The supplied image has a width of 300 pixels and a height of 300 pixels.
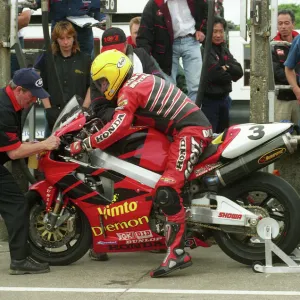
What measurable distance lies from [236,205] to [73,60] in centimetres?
279

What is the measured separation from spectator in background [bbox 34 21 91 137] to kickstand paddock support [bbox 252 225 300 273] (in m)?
2.67

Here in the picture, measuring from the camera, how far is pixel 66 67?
9633 millimetres

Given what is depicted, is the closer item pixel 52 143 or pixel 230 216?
pixel 230 216

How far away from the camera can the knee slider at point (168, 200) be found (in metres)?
7.54

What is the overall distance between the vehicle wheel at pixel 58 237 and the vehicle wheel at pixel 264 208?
1.15 meters

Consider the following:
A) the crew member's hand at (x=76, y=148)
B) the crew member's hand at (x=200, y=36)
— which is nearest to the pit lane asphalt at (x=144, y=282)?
the crew member's hand at (x=76, y=148)

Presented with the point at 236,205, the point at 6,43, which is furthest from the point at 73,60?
the point at 236,205

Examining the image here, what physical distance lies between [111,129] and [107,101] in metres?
0.73

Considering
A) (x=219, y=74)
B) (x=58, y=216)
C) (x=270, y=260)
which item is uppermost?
(x=219, y=74)

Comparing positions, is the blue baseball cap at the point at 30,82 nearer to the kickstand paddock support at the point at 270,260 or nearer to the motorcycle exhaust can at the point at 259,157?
the motorcycle exhaust can at the point at 259,157

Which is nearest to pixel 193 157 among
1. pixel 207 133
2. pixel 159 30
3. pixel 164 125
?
pixel 207 133

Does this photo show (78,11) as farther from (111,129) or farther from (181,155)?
(181,155)

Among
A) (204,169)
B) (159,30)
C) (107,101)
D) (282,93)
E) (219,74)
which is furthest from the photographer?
(282,93)

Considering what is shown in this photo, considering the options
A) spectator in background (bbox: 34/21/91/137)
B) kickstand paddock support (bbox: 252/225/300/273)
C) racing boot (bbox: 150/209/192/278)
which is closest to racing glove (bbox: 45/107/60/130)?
spectator in background (bbox: 34/21/91/137)
